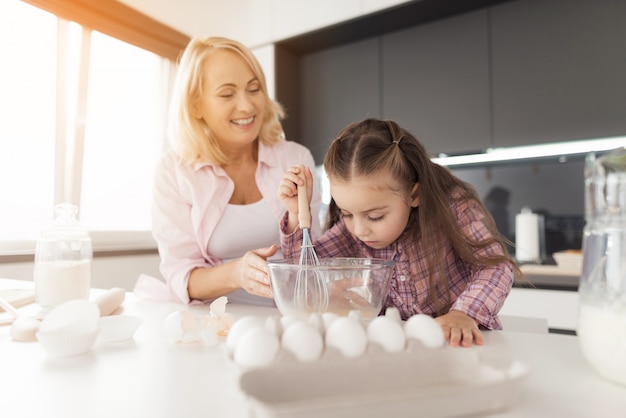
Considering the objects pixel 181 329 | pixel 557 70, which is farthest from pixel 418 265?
pixel 557 70

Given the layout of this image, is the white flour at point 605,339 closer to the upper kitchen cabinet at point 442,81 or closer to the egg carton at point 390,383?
the egg carton at point 390,383

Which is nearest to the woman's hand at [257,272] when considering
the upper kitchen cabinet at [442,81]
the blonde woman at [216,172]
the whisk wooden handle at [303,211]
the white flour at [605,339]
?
the whisk wooden handle at [303,211]

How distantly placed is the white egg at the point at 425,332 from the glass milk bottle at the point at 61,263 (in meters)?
0.76

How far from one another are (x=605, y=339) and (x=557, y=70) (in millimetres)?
2168

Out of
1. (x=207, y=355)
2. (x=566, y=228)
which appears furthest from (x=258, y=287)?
(x=566, y=228)

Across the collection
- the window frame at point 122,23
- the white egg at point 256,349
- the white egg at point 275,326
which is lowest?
the white egg at point 256,349

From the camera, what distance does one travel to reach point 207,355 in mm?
601

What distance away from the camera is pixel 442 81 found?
102 inches

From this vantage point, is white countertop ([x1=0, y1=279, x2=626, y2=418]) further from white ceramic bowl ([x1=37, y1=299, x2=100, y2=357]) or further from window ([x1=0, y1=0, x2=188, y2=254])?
window ([x1=0, y1=0, x2=188, y2=254])

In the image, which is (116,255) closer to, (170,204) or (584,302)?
(170,204)

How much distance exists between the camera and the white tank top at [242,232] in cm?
139

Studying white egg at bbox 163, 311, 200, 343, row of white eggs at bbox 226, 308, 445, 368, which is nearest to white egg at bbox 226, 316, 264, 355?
row of white eggs at bbox 226, 308, 445, 368

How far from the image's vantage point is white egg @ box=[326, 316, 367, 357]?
42 cm

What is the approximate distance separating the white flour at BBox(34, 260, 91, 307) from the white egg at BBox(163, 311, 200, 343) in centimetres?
40
